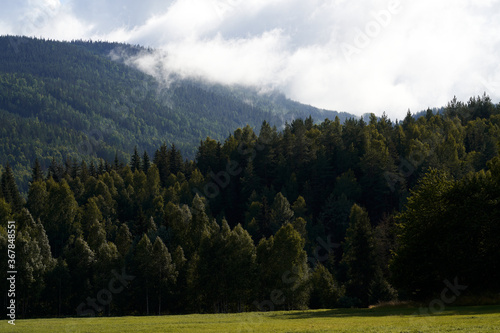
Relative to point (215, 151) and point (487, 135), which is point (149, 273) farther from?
point (487, 135)

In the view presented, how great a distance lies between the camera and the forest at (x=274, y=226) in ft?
160

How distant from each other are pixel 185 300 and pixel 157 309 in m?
5.53

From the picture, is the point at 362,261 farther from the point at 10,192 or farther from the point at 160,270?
the point at 10,192

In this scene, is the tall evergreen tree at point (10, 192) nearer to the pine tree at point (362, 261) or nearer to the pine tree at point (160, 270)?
the pine tree at point (160, 270)

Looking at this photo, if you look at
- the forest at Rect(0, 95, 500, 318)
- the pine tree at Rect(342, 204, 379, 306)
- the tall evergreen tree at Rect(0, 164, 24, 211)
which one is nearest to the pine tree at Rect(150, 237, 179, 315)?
the forest at Rect(0, 95, 500, 318)

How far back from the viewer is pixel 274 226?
11219cm

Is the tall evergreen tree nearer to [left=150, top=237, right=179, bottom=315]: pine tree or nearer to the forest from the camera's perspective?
the forest

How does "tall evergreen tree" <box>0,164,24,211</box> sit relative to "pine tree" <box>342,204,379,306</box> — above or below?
above

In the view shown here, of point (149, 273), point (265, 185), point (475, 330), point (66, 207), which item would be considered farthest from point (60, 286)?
point (475, 330)

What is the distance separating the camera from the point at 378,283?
69.0 meters

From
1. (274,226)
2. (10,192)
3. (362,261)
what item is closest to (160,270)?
(362,261)

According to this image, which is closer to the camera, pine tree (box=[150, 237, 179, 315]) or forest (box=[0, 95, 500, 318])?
forest (box=[0, 95, 500, 318])

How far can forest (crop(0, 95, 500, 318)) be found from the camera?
48.8 meters

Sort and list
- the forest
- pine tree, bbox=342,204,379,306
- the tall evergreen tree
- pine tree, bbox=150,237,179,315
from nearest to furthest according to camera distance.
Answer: the forest → pine tree, bbox=342,204,379,306 → pine tree, bbox=150,237,179,315 → the tall evergreen tree
